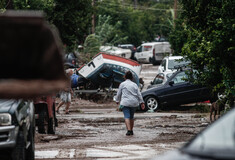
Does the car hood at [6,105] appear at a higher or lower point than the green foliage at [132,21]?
lower

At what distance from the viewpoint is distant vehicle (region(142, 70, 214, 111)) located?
23016 mm

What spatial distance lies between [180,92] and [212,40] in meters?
8.45

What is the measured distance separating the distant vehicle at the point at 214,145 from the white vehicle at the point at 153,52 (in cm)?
4812

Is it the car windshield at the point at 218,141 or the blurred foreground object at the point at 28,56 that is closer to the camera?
A: the blurred foreground object at the point at 28,56

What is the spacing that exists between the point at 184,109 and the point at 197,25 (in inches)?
321

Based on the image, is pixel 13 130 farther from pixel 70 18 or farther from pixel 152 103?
pixel 70 18

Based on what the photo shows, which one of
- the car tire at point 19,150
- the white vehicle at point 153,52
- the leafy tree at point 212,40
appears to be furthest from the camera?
the white vehicle at point 153,52

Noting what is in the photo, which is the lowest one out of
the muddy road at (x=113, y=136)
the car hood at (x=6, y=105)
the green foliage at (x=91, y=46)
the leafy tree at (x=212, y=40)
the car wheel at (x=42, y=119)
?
the muddy road at (x=113, y=136)

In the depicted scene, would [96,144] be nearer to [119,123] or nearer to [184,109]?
[119,123]

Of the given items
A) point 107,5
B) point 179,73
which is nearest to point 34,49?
point 179,73

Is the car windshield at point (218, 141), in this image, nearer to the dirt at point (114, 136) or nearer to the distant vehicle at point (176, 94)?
the dirt at point (114, 136)

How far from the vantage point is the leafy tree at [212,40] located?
45.4 ft

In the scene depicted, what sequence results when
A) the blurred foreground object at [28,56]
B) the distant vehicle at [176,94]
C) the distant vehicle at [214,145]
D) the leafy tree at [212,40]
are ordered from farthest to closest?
the distant vehicle at [176,94] → the leafy tree at [212,40] → the distant vehicle at [214,145] → the blurred foreground object at [28,56]

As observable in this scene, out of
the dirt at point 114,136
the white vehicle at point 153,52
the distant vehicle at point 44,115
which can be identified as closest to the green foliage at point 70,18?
the dirt at point 114,136
